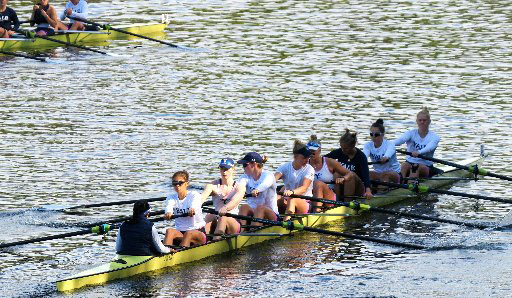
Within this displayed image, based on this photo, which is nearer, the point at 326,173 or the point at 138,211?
the point at 138,211

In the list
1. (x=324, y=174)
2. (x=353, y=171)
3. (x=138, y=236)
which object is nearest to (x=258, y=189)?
(x=324, y=174)

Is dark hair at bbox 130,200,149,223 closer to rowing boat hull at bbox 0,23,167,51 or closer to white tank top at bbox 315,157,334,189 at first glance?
white tank top at bbox 315,157,334,189

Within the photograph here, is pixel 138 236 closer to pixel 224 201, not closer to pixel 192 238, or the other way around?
pixel 192 238

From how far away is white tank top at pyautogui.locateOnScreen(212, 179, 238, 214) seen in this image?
20.0 metres

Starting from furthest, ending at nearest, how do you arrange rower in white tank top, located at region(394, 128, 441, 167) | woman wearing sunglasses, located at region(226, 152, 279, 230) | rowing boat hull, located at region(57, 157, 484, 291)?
rower in white tank top, located at region(394, 128, 441, 167)
woman wearing sunglasses, located at region(226, 152, 279, 230)
rowing boat hull, located at region(57, 157, 484, 291)

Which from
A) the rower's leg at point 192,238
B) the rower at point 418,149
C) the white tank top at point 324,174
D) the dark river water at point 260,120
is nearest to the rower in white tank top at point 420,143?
the rower at point 418,149

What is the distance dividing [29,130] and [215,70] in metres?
9.00

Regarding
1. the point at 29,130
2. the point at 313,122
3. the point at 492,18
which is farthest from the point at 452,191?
the point at 492,18

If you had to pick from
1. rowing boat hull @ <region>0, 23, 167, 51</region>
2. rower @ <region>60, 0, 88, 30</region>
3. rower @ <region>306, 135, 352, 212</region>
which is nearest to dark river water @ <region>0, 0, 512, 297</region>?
rowing boat hull @ <region>0, 23, 167, 51</region>

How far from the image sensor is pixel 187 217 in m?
19.3

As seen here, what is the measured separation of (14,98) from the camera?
1313 inches

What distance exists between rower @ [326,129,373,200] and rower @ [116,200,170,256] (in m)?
4.97

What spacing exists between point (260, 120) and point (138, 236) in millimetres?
12697

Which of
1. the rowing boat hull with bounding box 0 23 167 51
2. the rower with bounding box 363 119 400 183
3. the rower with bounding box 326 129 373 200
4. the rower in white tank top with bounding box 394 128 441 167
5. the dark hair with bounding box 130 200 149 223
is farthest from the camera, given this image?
the rowing boat hull with bounding box 0 23 167 51
